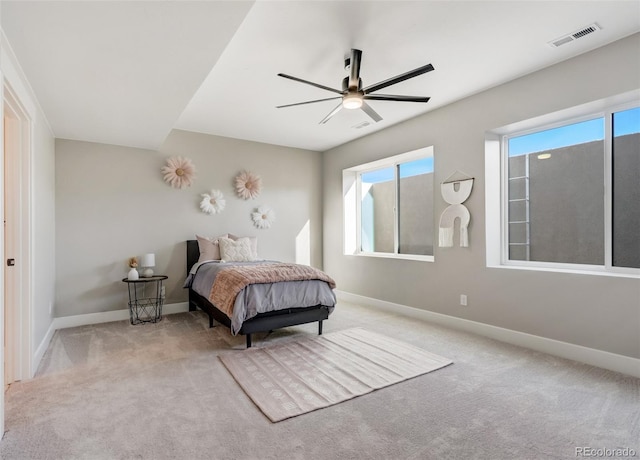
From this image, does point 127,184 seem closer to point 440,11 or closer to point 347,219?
point 347,219

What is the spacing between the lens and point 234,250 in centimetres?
473

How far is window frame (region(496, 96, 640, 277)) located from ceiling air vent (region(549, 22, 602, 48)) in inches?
23.7

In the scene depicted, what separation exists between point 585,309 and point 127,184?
5.41 meters

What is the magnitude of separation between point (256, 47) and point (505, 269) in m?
3.23

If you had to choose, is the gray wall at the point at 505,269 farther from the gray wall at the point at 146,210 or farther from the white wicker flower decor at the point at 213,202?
the white wicker flower decor at the point at 213,202

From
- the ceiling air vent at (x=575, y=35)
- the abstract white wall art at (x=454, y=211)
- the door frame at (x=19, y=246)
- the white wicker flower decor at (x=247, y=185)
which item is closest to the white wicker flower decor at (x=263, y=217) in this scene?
the white wicker flower decor at (x=247, y=185)

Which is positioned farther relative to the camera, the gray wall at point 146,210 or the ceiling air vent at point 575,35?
the gray wall at point 146,210

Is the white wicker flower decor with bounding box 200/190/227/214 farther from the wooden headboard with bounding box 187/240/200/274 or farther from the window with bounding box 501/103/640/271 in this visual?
the window with bounding box 501/103/640/271

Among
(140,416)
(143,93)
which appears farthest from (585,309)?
(143,93)

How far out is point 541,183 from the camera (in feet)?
11.5

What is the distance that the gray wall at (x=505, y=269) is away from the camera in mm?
2756

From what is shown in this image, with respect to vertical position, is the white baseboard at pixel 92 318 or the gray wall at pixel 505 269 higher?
the gray wall at pixel 505 269

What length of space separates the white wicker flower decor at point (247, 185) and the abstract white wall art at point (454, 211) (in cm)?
286

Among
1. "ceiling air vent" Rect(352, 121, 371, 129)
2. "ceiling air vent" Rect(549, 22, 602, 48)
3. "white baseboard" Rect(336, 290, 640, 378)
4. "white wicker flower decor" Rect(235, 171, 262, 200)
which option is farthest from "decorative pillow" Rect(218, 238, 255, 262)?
"ceiling air vent" Rect(549, 22, 602, 48)
